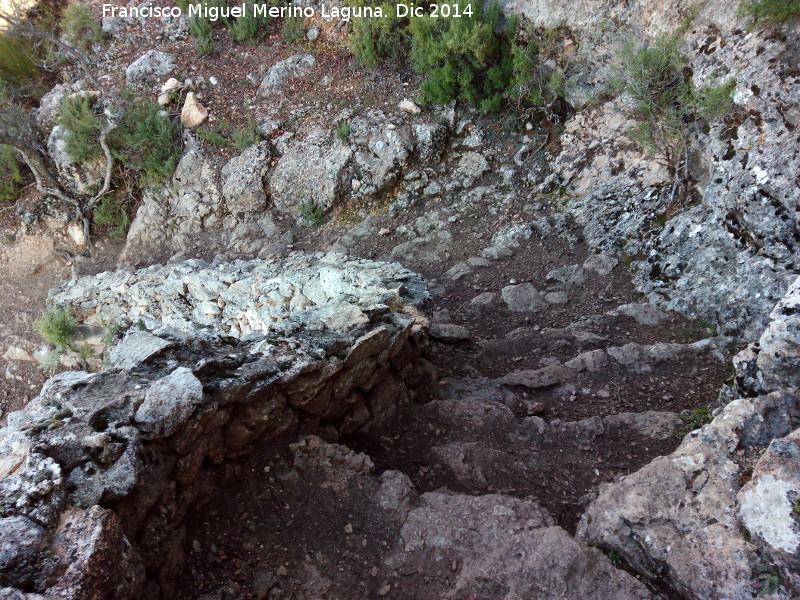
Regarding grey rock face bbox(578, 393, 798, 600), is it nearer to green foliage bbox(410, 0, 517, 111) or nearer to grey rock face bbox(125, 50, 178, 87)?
green foliage bbox(410, 0, 517, 111)

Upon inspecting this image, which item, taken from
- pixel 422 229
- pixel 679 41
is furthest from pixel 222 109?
pixel 679 41

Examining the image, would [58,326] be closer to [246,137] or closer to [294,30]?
[246,137]

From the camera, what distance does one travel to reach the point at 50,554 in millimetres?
2219

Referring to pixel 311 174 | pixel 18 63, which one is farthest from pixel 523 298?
pixel 18 63

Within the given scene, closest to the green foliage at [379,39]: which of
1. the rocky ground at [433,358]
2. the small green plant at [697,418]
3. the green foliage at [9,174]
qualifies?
the rocky ground at [433,358]

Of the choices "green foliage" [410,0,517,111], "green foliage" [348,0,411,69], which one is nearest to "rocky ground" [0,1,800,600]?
"green foliage" [348,0,411,69]

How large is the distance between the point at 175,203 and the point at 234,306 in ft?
17.9

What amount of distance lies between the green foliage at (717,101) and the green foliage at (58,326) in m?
12.4

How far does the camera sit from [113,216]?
13398mm

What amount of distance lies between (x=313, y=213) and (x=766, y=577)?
404 inches

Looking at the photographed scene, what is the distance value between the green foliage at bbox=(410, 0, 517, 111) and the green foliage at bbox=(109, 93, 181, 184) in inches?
254

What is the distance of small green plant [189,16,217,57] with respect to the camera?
13430mm

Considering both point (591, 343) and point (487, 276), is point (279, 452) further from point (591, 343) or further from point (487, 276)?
Result: point (487, 276)

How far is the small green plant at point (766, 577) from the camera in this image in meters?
2.16
